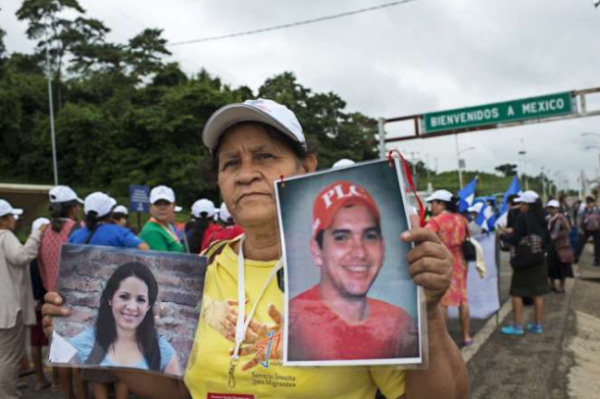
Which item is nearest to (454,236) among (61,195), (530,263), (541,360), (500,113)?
(530,263)

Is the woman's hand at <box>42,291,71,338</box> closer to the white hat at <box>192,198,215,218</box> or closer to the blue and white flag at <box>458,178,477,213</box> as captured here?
the white hat at <box>192,198,215,218</box>

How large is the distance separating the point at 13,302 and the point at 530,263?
6000 mm

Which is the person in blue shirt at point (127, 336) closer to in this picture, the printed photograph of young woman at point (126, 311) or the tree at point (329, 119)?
the printed photograph of young woman at point (126, 311)

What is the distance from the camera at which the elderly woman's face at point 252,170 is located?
144 cm

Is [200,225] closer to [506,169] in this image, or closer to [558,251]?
[558,251]

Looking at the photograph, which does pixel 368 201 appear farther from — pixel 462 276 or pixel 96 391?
pixel 462 276

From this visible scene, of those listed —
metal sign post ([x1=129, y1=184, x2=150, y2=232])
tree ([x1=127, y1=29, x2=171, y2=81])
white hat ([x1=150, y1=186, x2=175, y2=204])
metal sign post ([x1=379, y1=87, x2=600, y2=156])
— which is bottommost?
white hat ([x1=150, y1=186, x2=175, y2=204])

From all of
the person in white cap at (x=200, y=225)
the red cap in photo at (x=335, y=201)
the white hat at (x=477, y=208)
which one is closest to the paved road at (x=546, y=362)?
the white hat at (x=477, y=208)

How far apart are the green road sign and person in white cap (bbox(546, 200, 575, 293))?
5436 millimetres

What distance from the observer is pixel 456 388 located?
126cm

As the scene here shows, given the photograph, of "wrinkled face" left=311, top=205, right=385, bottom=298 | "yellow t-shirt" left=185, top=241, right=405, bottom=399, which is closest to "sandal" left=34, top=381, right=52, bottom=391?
"yellow t-shirt" left=185, top=241, right=405, bottom=399

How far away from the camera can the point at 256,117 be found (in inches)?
58.1

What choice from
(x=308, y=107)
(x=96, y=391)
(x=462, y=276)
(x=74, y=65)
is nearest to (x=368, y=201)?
(x=96, y=391)

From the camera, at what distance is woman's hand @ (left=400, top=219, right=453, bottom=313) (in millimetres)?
1108
